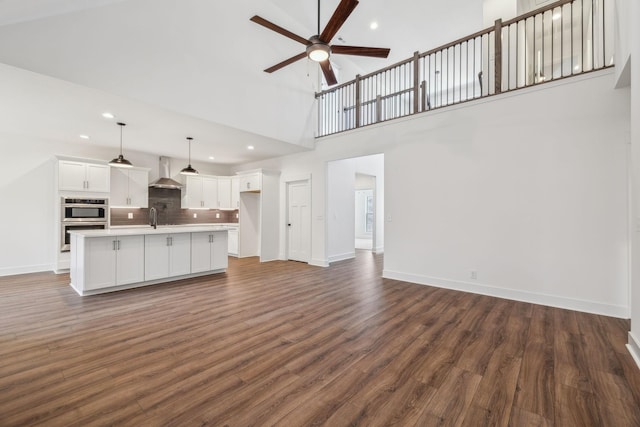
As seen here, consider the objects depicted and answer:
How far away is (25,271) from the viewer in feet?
18.1

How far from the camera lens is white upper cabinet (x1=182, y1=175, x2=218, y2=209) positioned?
7.73 meters

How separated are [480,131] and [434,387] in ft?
12.2

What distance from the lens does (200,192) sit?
25.8 feet

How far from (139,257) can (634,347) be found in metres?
5.94

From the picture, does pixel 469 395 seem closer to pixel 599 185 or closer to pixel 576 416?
pixel 576 416

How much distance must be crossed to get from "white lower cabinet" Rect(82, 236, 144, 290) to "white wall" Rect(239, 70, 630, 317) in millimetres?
4259

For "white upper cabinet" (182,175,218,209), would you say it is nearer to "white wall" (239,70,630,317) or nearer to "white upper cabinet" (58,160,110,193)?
"white upper cabinet" (58,160,110,193)

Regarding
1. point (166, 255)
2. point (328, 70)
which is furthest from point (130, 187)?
point (328, 70)

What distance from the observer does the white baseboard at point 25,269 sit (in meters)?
5.33

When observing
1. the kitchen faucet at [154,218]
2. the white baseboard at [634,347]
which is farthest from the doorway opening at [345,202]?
the white baseboard at [634,347]

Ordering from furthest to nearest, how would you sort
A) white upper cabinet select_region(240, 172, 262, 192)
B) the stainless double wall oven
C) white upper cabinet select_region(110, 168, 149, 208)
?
1. white upper cabinet select_region(240, 172, 262, 192)
2. white upper cabinet select_region(110, 168, 149, 208)
3. the stainless double wall oven

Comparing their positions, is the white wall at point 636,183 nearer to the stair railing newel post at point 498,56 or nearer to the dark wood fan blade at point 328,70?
the stair railing newel post at point 498,56

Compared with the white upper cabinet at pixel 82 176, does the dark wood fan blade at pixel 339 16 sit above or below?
above

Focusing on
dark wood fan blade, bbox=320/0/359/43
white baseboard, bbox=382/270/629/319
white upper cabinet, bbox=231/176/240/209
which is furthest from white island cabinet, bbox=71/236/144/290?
white baseboard, bbox=382/270/629/319
